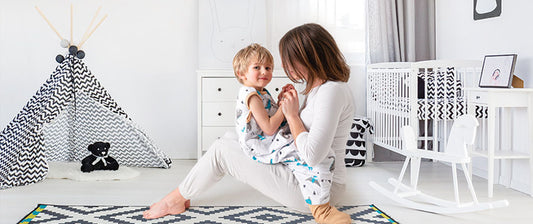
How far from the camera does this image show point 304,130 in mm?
2180

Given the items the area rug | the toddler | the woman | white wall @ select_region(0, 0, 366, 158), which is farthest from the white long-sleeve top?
white wall @ select_region(0, 0, 366, 158)

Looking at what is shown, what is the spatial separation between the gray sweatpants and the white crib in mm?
1225

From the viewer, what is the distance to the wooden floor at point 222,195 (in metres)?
2.49

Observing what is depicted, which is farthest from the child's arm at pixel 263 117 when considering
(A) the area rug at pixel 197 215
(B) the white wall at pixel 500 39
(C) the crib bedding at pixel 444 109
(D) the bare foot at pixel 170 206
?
(B) the white wall at pixel 500 39

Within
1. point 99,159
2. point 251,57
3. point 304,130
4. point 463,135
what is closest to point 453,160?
point 463,135

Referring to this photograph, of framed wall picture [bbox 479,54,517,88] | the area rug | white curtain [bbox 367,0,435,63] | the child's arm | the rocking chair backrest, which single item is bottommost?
the area rug

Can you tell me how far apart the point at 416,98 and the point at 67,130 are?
93.7 inches

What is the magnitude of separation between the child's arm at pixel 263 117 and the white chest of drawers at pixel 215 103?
1668mm

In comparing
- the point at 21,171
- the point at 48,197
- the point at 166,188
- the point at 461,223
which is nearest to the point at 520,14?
the point at 461,223

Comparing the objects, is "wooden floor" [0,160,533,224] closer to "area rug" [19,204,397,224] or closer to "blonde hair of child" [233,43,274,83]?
"area rug" [19,204,397,224]

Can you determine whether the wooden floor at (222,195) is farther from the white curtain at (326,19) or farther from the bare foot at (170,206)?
the white curtain at (326,19)

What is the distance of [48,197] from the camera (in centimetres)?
280

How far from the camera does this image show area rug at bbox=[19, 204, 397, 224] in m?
2.34

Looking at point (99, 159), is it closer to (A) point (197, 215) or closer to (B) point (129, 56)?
(B) point (129, 56)
